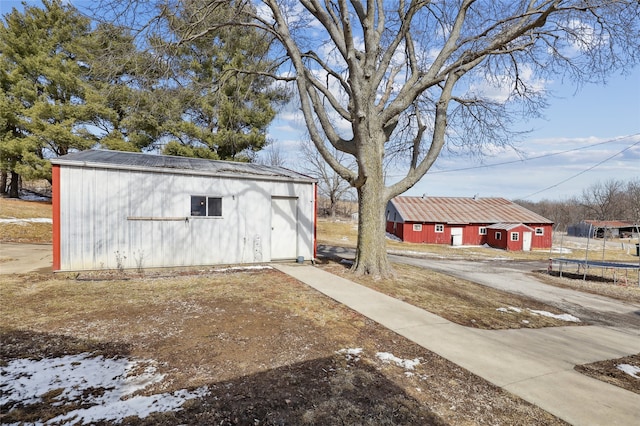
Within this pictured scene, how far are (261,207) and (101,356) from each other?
6477mm

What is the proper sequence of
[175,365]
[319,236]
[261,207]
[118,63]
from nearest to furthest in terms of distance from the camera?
1. [175,365]
2. [118,63]
3. [261,207]
4. [319,236]

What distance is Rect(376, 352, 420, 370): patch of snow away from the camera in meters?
3.62

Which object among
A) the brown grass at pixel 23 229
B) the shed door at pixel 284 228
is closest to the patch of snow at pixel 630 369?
the shed door at pixel 284 228

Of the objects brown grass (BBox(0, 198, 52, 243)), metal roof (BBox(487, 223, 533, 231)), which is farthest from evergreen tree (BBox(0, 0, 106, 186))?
metal roof (BBox(487, 223, 533, 231))

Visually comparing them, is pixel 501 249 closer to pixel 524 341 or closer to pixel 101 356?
pixel 524 341

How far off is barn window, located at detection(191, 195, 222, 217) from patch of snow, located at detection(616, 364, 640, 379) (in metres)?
8.87

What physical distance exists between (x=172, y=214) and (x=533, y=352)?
8.45 meters

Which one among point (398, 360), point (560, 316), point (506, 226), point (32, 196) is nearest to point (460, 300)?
point (560, 316)

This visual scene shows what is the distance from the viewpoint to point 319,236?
983 inches

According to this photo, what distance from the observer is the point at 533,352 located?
434 cm

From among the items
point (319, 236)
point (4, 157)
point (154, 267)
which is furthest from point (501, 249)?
point (4, 157)

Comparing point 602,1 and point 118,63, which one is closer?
point 602,1

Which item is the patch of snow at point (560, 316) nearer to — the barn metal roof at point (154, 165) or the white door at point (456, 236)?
the barn metal roof at point (154, 165)

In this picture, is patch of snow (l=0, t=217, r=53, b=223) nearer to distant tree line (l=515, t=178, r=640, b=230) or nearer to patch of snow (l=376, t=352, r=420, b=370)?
patch of snow (l=376, t=352, r=420, b=370)
